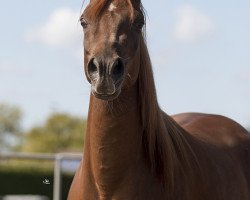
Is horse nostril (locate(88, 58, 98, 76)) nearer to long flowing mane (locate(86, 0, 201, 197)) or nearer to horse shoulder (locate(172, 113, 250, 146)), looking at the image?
long flowing mane (locate(86, 0, 201, 197))

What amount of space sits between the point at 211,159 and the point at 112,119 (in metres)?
1.34

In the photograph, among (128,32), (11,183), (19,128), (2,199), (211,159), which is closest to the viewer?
(128,32)

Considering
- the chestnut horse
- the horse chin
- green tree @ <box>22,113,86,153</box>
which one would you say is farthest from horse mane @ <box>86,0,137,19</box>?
green tree @ <box>22,113,86,153</box>

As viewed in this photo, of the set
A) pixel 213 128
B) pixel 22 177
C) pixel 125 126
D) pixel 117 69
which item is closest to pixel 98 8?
pixel 117 69

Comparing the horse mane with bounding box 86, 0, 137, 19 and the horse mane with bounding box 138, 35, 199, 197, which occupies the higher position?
the horse mane with bounding box 86, 0, 137, 19

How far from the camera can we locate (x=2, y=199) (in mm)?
14141

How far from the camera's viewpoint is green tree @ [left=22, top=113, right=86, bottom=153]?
5831 cm

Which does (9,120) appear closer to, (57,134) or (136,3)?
(57,134)

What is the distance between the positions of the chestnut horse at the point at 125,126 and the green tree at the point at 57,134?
169ft

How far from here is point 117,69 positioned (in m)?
4.39

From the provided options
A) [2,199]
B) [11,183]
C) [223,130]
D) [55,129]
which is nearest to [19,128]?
[55,129]

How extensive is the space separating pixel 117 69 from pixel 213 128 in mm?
2442

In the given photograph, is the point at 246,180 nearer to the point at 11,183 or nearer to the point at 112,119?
the point at 112,119

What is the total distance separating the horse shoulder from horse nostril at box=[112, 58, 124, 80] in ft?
6.23
